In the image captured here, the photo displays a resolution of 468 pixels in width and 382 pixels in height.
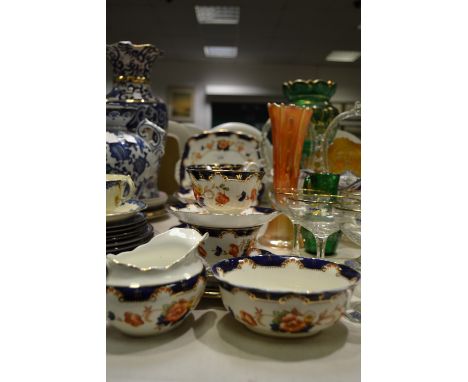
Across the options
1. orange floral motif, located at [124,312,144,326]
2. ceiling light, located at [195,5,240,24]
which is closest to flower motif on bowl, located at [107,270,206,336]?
orange floral motif, located at [124,312,144,326]

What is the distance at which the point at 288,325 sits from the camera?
0.41 meters

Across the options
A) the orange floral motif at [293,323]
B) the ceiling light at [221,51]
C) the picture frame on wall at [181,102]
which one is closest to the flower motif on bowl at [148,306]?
the orange floral motif at [293,323]

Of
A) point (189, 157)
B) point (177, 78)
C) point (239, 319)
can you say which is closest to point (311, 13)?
point (177, 78)

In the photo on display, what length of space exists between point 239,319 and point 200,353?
5cm

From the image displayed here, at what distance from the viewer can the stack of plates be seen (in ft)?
2.12

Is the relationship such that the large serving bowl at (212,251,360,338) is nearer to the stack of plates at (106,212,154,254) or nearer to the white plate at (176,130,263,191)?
the stack of plates at (106,212,154,254)

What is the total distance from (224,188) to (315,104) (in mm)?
607

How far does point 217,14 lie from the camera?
359 cm

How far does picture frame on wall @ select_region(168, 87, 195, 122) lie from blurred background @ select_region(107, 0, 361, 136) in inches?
0.5

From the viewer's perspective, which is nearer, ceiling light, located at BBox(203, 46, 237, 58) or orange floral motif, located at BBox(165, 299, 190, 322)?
orange floral motif, located at BBox(165, 299, 190, 322)

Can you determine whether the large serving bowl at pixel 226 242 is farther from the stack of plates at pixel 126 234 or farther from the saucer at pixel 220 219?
the stack of plates at pixel 126 234

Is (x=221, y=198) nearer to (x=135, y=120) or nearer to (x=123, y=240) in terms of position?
(x=123, y=240)

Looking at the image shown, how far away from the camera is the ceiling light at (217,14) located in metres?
3.45

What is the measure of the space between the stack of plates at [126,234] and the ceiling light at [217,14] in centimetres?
308
